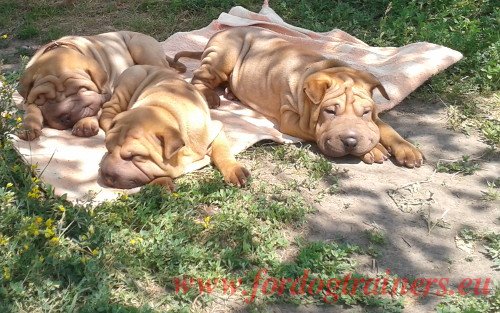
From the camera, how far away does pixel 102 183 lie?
18.0 feet

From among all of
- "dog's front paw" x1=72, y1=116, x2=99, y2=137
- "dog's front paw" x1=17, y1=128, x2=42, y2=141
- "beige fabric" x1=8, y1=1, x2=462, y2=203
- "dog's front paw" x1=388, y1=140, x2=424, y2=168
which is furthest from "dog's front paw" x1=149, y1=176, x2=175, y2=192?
"dog's front paw" x1=388, y1=140, x2=424, y2=168

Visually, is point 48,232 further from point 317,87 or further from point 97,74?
point 317,87

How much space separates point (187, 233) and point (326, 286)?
3.53 feet

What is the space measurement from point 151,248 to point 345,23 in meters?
5.51

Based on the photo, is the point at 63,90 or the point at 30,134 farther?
the point at 63,90

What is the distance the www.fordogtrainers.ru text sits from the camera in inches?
172

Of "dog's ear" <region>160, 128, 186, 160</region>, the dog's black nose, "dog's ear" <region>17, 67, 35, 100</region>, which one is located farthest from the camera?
"dog's ear" <region>17, 67, 35, 100</region>

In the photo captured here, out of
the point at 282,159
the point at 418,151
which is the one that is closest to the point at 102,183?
the point at 282,159

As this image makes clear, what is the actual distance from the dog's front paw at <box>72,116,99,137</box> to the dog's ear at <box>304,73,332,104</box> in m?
1.97

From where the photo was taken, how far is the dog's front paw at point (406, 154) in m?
6.04

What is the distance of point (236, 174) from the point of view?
5.61m

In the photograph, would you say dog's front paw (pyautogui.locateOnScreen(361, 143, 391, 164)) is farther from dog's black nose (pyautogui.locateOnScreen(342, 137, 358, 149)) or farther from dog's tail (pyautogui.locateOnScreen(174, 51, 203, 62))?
dog's tail (pyautogui.locateOnScreen(174, 51, 203, 62))

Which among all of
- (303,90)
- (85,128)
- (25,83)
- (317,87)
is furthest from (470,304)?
(25,83)

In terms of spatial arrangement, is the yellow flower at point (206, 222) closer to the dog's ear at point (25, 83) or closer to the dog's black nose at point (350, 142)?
the dog's black nose at point (350, 142)
